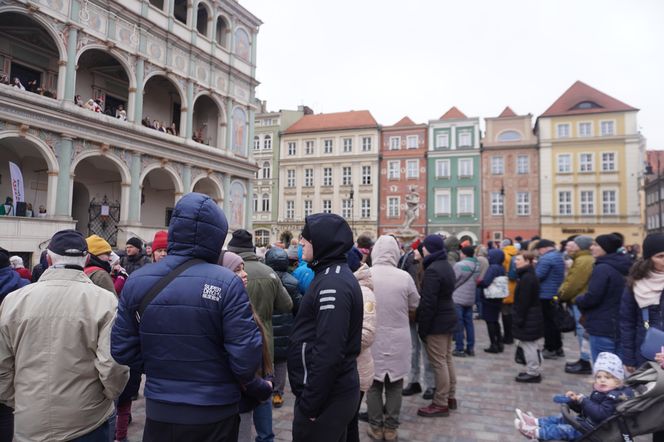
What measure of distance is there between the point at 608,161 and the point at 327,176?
25.2 meters

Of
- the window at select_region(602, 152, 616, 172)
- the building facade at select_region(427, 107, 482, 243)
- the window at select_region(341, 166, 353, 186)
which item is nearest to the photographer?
the window at select_region(602, 152, 616, 172)

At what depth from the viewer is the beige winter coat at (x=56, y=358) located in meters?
2.55

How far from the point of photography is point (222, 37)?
24562 mm

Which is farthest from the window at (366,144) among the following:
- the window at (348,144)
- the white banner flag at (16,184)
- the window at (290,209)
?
the white banner flag at (16,184)

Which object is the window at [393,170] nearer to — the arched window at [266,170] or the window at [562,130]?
the arched window at [266,170]

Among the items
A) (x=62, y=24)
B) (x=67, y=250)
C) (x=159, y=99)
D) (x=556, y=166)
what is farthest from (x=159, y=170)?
(x=556, y=166)

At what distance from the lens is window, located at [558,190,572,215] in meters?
37.2

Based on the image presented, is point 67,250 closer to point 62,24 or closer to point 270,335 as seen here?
point 270,335

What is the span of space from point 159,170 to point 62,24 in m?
7.61

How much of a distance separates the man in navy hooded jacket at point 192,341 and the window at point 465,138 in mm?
40407

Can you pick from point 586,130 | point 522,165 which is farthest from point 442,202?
point 586,130

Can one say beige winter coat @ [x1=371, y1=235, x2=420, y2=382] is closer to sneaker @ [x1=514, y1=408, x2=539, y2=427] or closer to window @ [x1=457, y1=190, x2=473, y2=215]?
sneaker @ [x1=514, y1=408, x2=539, y2=427]

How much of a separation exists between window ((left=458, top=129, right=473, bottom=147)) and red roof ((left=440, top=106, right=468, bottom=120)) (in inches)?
61.0

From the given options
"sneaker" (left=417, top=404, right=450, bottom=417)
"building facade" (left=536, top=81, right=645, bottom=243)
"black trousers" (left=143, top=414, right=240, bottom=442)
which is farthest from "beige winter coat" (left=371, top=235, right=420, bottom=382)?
"building facade" (left=536, top=81, right=645, bottom=243)
